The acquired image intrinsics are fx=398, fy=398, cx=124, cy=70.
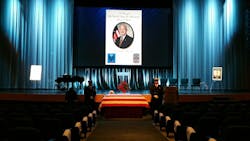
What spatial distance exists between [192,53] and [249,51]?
367cm

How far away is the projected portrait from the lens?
2366cm

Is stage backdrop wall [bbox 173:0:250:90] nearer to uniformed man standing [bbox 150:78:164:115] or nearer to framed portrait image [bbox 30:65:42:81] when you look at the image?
framed portrait image [bbox 30:65:42:81]

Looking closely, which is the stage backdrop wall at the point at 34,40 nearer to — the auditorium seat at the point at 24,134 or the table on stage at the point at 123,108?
the table on stage at the point at 123,108

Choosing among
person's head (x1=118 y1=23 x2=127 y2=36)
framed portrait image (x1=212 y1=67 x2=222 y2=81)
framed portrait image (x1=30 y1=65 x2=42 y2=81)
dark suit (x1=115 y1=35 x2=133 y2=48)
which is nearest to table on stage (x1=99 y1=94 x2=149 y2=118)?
framed portrait image (x1=30 y1=65 x2=42 y2=81)

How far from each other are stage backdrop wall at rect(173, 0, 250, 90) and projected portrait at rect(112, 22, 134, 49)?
2990mm

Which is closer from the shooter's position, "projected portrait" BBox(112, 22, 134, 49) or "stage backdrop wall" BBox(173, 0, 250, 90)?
"projected portrait" BBox(112, 22, 134, 49)

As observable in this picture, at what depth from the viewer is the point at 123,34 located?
77.9 feet

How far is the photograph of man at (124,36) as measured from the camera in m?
23.7

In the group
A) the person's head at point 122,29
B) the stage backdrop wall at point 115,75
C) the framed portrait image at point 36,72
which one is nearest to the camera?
the framed portrait image at point 36,72

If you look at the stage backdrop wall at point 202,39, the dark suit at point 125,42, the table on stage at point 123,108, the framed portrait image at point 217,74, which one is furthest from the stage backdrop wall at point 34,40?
the table on stage at point 123,108

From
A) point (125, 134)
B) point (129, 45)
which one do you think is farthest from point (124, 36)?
point (125, 134)

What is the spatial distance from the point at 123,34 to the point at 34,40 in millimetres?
5385

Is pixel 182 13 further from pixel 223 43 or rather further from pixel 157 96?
pixel 157 96

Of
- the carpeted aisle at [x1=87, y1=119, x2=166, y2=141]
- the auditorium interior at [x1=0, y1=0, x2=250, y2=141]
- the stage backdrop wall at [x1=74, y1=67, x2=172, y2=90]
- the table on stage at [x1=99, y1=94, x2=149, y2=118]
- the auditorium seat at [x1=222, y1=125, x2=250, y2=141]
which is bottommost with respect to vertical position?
the carpeted aisle at [x1=87, y1=119, x2=166, y2=141]
